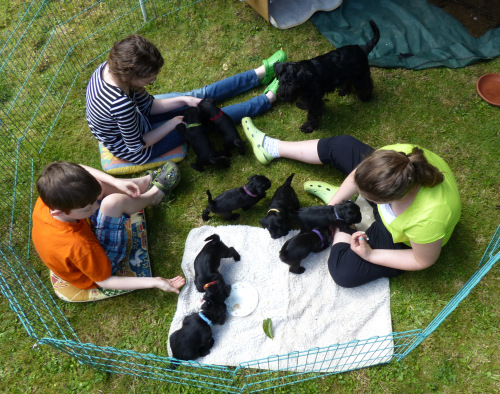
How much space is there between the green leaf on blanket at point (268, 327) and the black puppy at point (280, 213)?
847mm

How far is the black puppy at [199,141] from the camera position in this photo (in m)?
4.16

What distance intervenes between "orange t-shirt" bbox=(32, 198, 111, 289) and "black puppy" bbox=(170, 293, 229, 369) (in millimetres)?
848

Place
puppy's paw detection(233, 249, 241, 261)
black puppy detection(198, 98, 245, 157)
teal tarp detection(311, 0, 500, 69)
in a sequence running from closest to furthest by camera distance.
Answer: puppy's paw detection(233, 249, 241, 261)
black puppy detection(198, 98, 245, 157)
teal tarp detection(311, 0, 500, 69)

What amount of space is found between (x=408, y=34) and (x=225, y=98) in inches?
109

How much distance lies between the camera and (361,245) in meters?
3.26

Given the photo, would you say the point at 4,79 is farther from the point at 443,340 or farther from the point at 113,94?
the point at 443,340

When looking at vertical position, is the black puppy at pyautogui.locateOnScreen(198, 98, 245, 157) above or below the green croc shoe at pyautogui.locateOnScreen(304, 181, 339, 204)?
above

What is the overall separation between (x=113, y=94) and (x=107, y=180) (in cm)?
84

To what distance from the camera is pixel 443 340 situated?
11.1 ft

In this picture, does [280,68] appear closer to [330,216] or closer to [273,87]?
[273,87]

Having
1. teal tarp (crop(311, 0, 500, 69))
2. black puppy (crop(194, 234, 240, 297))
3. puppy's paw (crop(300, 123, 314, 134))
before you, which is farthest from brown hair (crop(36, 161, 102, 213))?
teal tarp (crop(311, 0, 500, 69))

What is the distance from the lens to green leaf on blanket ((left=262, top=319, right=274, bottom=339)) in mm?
3408

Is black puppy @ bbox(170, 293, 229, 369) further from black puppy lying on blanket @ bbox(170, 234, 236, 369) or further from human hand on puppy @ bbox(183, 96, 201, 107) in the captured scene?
human hand on puppy @ bbox(183, 96, 201, 107)

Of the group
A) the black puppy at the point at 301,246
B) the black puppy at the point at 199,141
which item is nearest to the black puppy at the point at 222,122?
the black puppy at the point at 199,141
